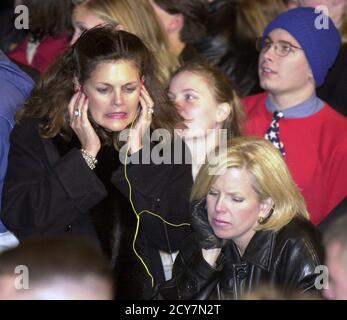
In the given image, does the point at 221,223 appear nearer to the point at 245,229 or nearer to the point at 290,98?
the point at 245,229

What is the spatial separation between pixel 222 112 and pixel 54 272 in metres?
1.98

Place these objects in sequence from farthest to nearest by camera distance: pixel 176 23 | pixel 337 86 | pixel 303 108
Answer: pixel 176 23 < pixel 337 86 < pixel 303 108

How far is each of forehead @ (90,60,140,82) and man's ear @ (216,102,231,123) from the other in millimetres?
630

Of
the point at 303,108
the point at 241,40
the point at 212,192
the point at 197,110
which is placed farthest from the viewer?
the point at 241,40

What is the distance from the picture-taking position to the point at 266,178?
3.63m

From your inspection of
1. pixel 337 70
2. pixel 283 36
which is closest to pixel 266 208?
pixel 283 36

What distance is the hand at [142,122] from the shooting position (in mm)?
3693

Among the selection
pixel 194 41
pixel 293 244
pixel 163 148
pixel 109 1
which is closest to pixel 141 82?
pixel 163 148

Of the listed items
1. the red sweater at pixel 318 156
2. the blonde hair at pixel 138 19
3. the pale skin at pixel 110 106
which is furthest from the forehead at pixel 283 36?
the pale skin at pixel 110 106
